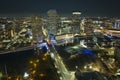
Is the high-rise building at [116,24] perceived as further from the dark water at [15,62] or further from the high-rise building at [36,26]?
the dark water at [15,62]

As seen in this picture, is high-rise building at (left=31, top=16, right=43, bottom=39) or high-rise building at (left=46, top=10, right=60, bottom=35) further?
high-rise building at (left=46, top=10, right=60, bottom=35)

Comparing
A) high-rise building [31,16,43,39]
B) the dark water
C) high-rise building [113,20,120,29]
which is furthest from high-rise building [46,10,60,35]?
the dark water

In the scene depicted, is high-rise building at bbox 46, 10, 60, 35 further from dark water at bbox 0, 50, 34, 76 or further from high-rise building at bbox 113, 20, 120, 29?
dark water at bbox 0, 50, 34, 76

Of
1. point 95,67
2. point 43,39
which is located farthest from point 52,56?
point 43,39

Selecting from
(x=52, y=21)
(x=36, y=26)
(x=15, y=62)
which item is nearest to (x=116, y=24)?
(x=52, y=21)

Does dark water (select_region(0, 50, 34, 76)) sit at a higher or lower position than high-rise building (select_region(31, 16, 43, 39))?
lower

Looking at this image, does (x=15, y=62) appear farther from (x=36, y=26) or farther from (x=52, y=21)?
(x=52, y=21)

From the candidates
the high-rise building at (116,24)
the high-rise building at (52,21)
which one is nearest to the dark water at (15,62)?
the high-rise building at (52,21)
